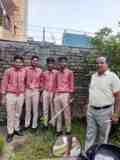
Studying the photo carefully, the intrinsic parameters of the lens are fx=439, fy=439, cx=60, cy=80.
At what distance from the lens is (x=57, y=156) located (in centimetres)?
381

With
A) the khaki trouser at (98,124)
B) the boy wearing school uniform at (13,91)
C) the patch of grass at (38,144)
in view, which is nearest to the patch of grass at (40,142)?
the patch of grass at (38,144)

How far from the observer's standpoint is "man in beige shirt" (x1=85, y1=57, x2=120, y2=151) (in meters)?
7.11

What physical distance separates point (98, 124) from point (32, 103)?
6.83 ft

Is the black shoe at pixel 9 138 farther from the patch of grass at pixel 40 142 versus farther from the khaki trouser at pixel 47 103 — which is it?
the khaki trouser at pixel 47 103

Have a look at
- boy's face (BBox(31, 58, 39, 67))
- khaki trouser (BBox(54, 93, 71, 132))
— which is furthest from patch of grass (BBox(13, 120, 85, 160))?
boy's face (BBox(31, 58, 39, 67))

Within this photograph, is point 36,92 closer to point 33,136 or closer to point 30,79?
point 30,79

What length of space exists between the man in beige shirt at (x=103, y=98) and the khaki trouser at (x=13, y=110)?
187cm

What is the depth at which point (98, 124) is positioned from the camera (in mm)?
7348

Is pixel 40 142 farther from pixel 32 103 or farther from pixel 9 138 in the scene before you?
pixel 32 103

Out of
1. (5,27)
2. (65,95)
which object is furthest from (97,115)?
(5,27)

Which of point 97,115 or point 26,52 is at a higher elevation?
point 26,52

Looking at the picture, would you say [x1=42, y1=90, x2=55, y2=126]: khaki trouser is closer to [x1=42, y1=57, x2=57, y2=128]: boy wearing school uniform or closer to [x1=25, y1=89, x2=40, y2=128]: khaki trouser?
[x1=42, y1=57, x2=57, y2=128]: boy wearing school uniform

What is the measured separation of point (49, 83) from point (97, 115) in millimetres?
1907

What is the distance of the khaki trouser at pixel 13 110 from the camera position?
8680mm
